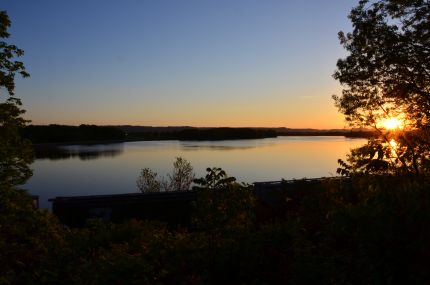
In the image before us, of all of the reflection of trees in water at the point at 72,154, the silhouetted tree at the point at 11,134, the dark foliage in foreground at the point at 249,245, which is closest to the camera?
the dark foliage in foreground at the point at 249,245

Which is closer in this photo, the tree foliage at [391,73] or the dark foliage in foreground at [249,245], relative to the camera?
the dark foliage in foreground at [249,245]

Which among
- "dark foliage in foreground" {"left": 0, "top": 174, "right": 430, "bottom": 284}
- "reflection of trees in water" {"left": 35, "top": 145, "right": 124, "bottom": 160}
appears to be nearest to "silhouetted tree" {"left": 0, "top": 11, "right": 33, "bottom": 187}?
"dark foliage in foreground" {"left": 0, "top": 174, "right": 430, "bottom": 284}

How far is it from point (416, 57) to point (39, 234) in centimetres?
1716

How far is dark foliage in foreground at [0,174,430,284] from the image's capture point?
190 inches

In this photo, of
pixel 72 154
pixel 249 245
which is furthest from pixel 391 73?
Answer: pixel 72 154

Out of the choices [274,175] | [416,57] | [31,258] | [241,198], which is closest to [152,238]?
[241,198]

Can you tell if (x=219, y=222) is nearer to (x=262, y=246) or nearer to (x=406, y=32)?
(x=262, y=246)

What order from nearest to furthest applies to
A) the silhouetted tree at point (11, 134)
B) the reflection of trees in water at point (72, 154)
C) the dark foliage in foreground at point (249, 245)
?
1. the dark foliage in foreground at point (249, 245)
2. the silhouetted tree at point (11, 134)
3. the reflection of trees in water at point (72, 154)

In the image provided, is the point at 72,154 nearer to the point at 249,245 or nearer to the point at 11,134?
the point at 11,134

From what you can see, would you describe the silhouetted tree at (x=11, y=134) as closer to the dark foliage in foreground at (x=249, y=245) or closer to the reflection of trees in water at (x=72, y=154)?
the dark foliage in foreground at (x=249, y=245)

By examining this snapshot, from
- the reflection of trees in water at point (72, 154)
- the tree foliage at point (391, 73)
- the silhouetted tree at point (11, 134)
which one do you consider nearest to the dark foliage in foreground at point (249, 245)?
the silhouetted tree at point (11, 134)

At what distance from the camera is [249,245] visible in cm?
808

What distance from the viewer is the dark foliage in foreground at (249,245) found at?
15.8ft

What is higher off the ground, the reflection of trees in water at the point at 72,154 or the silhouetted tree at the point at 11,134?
the silhouetted tree at the point at 11,134
